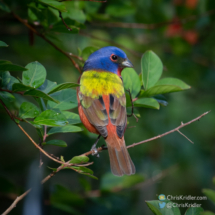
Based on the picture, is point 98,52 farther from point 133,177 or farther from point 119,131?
point 133,177

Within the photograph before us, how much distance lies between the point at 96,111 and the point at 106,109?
0.12 m

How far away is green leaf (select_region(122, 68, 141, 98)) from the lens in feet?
9.60

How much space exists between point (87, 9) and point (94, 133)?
1.87m

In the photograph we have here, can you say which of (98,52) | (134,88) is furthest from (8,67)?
(98,52)

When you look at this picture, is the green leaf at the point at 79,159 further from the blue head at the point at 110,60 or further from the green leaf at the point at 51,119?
the blue head at the point at 110,60

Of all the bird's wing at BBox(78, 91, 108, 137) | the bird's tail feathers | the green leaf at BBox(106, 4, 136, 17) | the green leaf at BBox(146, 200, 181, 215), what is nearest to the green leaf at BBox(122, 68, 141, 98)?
the bird's wing at BBox(78, 91, 108, 137)

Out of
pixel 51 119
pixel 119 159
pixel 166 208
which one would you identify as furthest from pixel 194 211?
pixel 51 119

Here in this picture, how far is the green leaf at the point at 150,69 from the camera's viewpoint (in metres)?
2.87

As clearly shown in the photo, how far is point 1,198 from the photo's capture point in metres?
3.79

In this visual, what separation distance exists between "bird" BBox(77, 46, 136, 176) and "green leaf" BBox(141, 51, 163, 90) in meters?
0.37

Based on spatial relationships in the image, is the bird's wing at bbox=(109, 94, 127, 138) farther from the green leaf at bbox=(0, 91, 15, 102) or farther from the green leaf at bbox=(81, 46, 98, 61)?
the green leaf at bbox=(0, 91, 15, 102)

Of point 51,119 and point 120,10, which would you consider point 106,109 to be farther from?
point 120,10

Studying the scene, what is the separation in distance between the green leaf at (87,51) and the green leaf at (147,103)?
3.34 ft

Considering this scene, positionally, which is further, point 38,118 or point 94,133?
point 94,133
